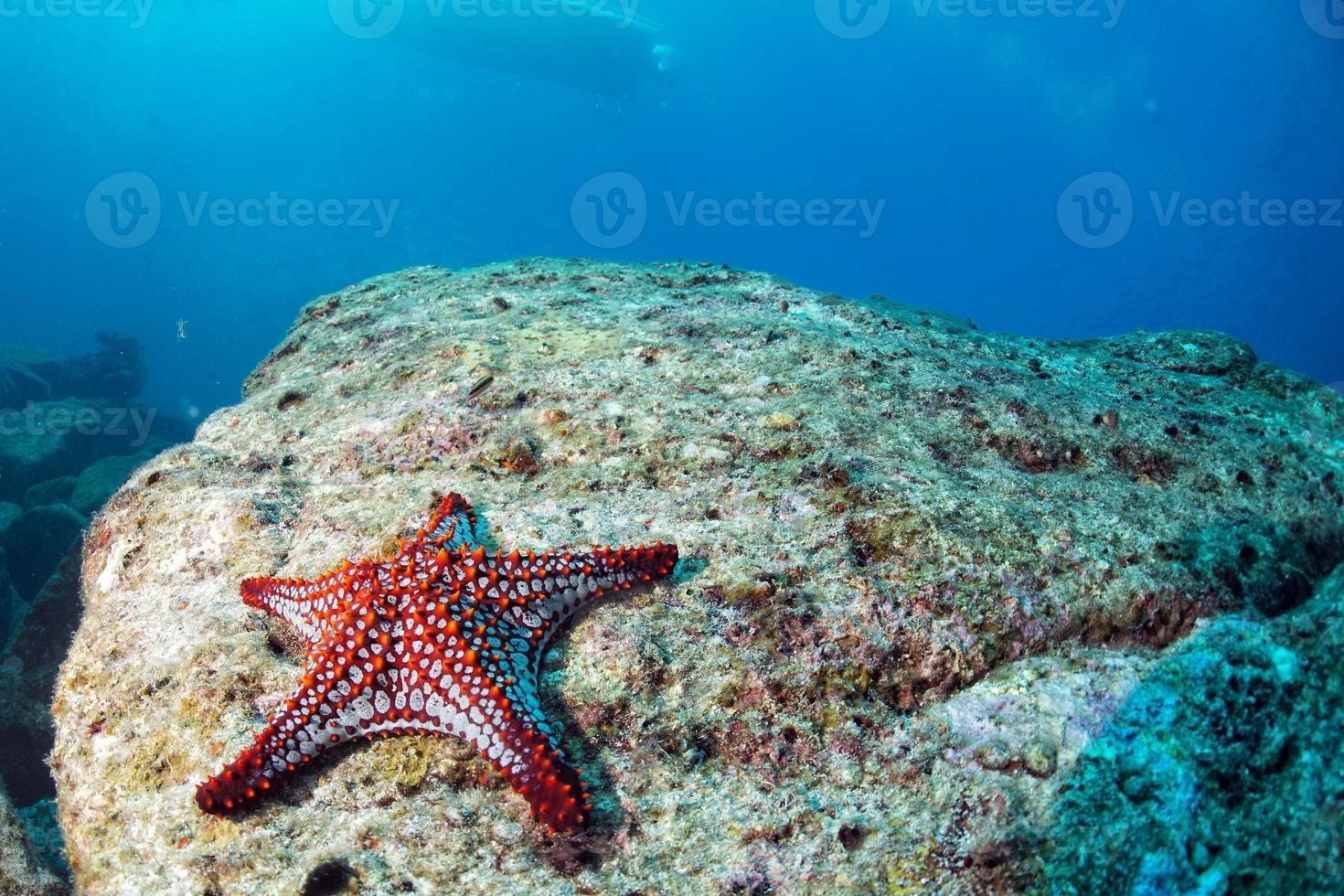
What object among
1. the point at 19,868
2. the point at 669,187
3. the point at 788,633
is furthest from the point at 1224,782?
the point at 669,187

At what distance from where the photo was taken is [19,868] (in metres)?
3.49

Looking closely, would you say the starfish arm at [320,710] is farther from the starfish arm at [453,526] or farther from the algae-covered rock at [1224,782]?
the algae-covered rock at [1224,782]

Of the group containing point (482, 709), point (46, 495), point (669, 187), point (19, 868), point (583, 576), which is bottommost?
point (46, 495)

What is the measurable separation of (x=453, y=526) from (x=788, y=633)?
186 centimetres

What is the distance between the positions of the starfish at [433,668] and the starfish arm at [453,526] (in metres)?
0.17

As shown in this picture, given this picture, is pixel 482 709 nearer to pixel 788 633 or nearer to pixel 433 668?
pixel 433 668

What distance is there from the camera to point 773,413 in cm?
504

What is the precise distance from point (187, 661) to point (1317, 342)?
501 ft

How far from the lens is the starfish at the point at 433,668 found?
2523 mm

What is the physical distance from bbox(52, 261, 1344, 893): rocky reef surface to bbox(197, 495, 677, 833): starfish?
22 cm

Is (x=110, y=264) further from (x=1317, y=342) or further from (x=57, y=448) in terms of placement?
(x=1317, y=342)

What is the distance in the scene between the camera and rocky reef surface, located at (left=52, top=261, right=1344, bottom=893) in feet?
8.29

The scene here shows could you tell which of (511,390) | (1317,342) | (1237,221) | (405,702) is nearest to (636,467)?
(511,390)

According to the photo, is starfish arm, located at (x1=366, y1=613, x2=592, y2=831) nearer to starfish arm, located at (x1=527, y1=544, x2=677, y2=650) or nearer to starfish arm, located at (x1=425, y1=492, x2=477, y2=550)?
starfish arm, located at (x1=527, y1=544, x2=677, y2=650)
